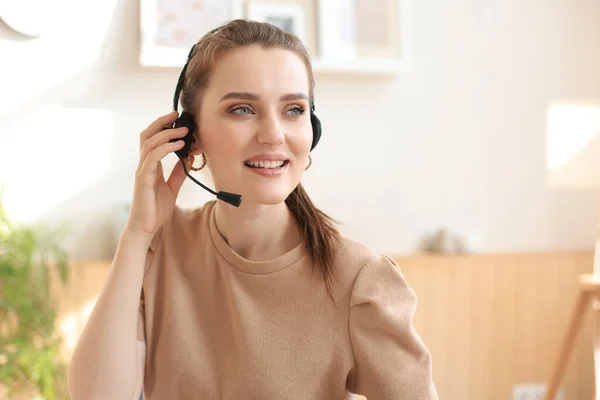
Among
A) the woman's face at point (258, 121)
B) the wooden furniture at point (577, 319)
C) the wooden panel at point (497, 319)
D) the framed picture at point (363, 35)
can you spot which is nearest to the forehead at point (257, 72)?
the woman's face at point (258, 121)

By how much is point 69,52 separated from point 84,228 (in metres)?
0.65

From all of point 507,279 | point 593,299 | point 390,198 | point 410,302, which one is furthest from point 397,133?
point 410,302

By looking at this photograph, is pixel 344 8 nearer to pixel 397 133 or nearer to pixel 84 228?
pixel 397 133

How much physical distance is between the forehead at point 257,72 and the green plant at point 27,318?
57.7 inches

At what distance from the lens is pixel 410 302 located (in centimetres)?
131

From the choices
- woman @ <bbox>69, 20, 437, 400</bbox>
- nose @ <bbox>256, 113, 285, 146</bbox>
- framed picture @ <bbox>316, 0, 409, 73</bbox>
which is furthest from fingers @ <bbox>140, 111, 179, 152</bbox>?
framed picture @ <bbox>316, 0, 409, 73</bbox>

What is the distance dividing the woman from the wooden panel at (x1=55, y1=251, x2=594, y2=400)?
1625 mm

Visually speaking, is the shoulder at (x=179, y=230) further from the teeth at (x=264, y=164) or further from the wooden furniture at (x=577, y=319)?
the wooden furniture at (x=577, y=319)

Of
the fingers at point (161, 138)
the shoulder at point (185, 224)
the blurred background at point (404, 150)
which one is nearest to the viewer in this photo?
the fingers at point (161, 138)

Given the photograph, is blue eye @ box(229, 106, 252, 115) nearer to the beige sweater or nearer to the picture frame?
the beige sweater

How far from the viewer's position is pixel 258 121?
4.16 feet

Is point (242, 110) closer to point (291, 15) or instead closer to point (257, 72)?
point (257, 72)

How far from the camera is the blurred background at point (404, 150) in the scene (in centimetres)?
264

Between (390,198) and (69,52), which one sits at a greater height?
(69,52)
